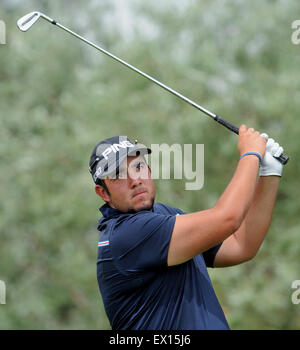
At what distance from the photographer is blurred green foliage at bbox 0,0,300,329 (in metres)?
11.7

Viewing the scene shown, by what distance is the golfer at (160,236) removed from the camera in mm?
2529

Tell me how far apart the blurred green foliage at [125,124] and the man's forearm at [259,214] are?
26.1 feet

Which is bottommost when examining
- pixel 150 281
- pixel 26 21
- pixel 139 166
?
pixel 150 281

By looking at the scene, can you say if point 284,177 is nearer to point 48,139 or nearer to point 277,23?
point 277,23

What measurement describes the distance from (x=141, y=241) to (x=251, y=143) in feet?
2.21

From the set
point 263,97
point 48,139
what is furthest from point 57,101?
point 263,97

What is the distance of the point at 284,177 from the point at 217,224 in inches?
391

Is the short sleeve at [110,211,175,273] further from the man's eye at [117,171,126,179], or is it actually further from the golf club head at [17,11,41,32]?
the golf club head at [17,11,41,32]

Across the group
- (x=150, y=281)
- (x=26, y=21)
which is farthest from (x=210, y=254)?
(x=26, y=21)

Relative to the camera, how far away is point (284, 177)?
12.1m

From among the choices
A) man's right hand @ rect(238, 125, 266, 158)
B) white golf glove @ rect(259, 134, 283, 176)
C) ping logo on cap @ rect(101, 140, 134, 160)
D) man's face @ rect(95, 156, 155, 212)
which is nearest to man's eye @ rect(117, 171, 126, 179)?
man's face @ rect(95, 156, 155, 212)

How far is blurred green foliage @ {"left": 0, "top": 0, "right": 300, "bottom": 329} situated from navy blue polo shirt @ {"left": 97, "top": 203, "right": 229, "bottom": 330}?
8.33 metres

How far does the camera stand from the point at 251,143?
273cm

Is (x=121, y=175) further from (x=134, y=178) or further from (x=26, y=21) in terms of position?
(x=26, y=21)
